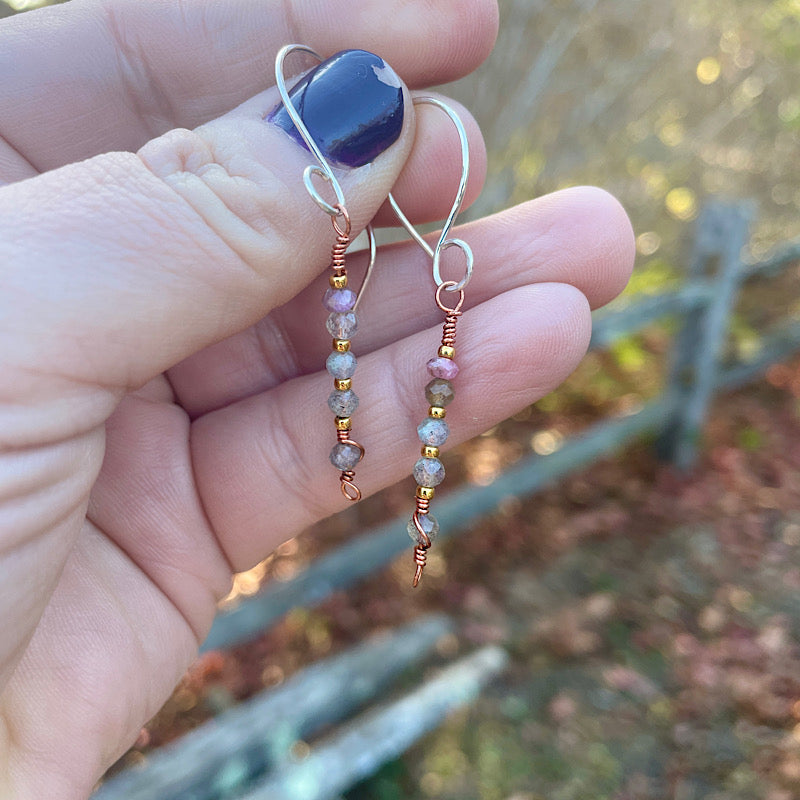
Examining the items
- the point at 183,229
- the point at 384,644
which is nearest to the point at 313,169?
the point at 183,229

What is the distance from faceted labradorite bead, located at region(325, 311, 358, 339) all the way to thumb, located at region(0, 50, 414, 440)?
12cm

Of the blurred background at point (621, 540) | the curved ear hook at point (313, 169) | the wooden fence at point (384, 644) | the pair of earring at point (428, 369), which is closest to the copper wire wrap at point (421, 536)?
the pair of earring at point (428, 369)

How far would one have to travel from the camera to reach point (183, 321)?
5.28 ft

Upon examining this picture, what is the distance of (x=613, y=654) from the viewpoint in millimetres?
3535

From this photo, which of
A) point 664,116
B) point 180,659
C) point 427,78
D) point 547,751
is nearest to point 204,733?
point 180,659

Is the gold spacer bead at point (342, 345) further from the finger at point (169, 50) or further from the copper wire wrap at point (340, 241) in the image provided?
the finger at point (169, 50)

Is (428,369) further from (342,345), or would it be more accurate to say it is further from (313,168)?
(313,168)

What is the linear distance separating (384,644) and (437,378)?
1933 mm

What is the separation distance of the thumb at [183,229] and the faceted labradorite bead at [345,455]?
0.40m

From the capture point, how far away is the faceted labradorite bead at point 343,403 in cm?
187

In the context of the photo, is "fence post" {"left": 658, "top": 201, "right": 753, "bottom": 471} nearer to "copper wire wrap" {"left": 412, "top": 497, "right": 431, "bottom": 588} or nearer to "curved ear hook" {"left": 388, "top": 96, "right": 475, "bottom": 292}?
"curved ear hook" {"left": 388, "top": 96, "right": 475, "bottom": 292}

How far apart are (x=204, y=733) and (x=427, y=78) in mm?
2456

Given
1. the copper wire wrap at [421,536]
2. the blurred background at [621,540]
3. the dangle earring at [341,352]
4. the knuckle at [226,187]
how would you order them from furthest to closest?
the blurred background at [621,540]
the copper wire wrap at [421,536]
the dangle earring at [341,352]
the knuckle at [226,187]

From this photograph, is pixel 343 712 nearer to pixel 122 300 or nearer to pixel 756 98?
pixel 122 300
